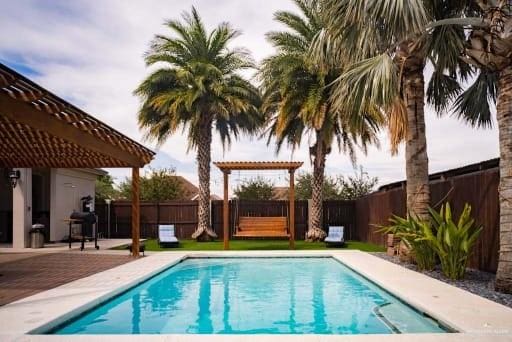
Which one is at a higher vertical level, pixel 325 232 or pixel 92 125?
pixel 92 125

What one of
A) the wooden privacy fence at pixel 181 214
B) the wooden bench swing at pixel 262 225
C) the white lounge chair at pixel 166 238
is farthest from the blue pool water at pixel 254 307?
the wooden privacy fence at pixel 181 214

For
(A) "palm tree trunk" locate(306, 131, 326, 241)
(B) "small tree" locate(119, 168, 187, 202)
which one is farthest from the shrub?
(B) "small tree" locate(119, 168, 187, 202)

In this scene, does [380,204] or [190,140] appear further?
[190,140]

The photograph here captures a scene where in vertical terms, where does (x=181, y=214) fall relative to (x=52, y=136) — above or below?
below

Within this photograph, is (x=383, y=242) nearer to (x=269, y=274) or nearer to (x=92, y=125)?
(x=269, y=274)

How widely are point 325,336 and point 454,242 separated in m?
4.84

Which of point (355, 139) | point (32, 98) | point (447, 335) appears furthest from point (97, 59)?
point (447, 335)

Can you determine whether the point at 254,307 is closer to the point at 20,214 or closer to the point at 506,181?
the point at 506,181

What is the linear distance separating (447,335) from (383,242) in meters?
12.0

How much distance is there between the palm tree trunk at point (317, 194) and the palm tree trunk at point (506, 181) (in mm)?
12059

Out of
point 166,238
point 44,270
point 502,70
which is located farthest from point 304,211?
point 502,70

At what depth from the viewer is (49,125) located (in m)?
8.20

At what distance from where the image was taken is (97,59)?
14898mm

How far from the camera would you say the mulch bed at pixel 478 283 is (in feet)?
23.7
